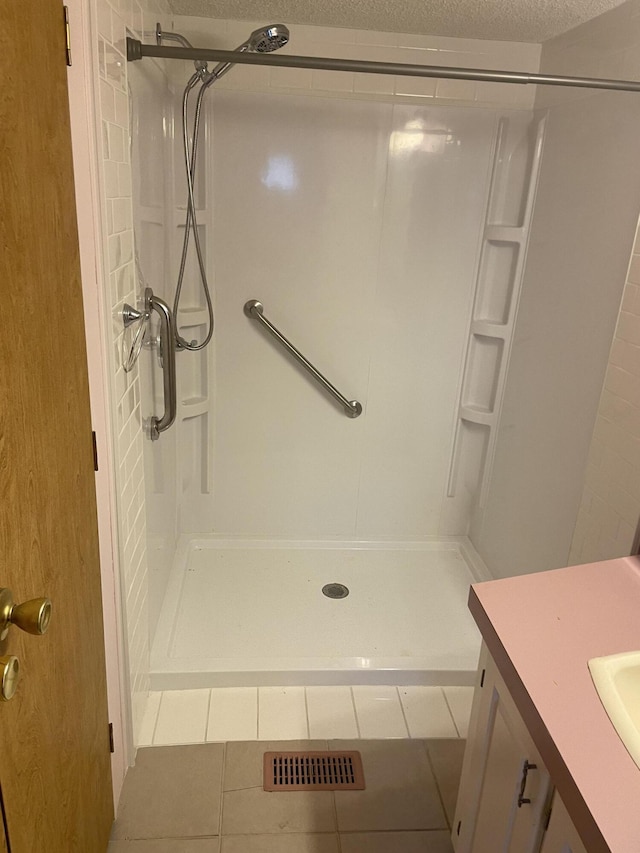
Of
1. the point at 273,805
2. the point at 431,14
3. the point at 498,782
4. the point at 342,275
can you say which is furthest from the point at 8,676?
the point at 431,14

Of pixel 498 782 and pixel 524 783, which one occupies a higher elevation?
pixel 524 783

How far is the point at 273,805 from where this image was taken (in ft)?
5.55

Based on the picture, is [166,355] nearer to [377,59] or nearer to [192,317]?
[192,317]

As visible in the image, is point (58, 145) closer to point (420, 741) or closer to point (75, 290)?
point (75, 290)

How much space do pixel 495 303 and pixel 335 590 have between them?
131 cm

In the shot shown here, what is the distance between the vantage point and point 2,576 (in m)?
0.83

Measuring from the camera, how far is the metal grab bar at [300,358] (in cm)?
248

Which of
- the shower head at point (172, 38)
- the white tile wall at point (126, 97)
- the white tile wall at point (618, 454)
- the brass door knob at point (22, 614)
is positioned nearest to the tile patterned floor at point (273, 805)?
the white tile wall at point (126, 97)

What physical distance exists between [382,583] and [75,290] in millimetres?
1861

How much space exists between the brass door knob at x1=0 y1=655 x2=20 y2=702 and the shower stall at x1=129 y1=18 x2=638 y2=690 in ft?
3.71

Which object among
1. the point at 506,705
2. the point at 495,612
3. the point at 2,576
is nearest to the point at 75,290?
the point at 2,576

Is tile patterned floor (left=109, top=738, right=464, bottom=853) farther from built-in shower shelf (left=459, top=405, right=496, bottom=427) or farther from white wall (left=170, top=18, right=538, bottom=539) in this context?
built-in shower shelf (left=459, top=405, right=496, bottom=427)

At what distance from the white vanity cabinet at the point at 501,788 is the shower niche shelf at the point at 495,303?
4.95 ft

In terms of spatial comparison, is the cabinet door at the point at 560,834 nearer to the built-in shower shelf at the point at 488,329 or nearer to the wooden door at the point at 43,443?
the wooden door at the point at 43,443
